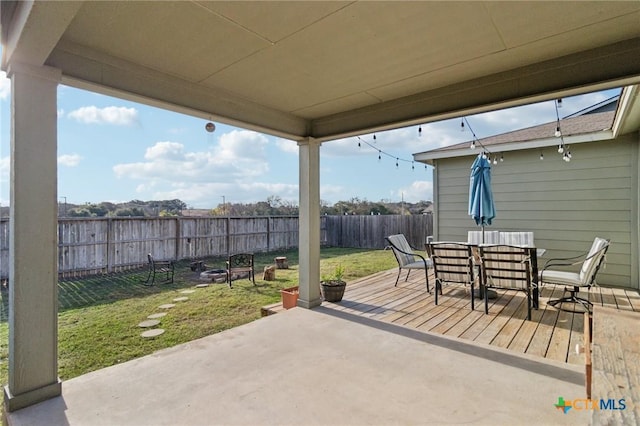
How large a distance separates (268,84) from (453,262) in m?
3.20

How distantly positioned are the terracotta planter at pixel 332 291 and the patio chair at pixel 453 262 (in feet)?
4.37

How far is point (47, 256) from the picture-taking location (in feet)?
7.25

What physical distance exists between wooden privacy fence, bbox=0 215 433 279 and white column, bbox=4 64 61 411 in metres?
5.60

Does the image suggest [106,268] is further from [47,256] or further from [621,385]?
[621,385]

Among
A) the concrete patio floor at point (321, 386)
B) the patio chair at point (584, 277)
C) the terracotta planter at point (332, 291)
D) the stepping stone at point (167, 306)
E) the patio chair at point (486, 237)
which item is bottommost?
the stepping stone at point (167, 306)

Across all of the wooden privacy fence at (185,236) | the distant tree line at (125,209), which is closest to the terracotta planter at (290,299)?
the wooden privacy fence at (185,236)

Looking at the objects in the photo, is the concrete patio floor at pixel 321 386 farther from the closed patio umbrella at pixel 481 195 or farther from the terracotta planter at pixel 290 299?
the closed patio umbrella at pixel 481 195

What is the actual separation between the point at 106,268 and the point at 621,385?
9.08 metres

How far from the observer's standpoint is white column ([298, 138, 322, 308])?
432 centimetres

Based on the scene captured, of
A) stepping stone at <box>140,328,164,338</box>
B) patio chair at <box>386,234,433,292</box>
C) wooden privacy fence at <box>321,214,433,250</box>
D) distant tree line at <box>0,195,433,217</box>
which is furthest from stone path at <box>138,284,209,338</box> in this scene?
wooden privacy fence at <box>321,214,433,250</box>

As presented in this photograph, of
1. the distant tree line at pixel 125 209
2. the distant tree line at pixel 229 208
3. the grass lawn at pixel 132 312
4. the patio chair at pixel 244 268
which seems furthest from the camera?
the distant tree line at pixel 229 208

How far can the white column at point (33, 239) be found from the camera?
2.08 meters

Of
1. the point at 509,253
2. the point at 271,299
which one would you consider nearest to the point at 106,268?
the point at 271,299

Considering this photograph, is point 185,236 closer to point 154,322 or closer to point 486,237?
point 154,322
